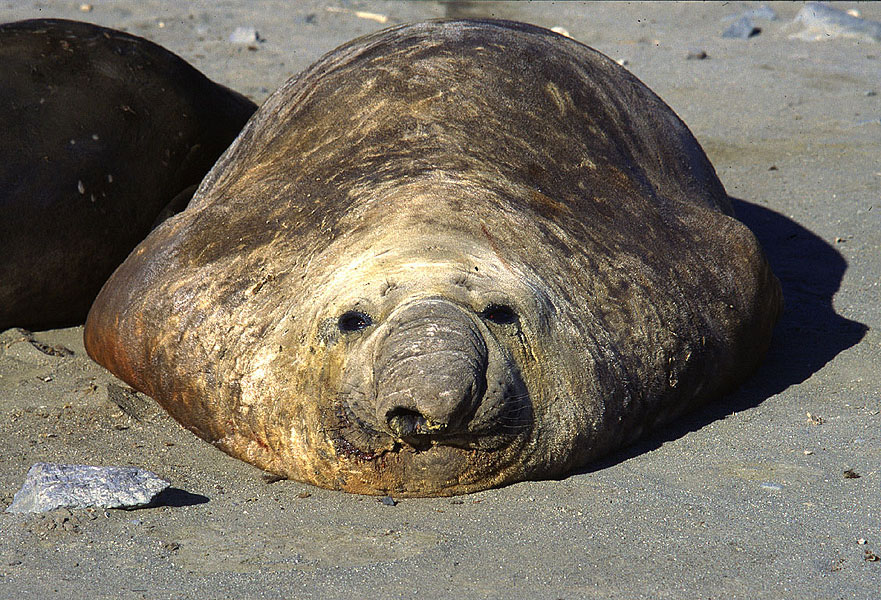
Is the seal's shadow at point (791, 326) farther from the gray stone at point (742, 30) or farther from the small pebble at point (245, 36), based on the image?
the small pebble at point (245, 36)

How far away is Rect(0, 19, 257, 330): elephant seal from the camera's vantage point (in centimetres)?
530

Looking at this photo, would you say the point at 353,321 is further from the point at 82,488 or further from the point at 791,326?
the point at 791,326

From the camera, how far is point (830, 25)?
10656 millimetres

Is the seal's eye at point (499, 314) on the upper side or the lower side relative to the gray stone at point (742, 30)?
upper

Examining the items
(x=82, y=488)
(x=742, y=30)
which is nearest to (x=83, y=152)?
(x=82, y=488)

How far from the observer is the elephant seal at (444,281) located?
343cm

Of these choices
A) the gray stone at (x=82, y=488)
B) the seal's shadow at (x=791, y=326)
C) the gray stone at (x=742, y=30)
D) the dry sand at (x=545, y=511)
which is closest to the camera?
the dry sand at (x=545, y=511)

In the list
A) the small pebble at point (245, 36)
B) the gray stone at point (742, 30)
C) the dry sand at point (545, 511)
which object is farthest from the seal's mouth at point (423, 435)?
the gray stone at point (742, 30)

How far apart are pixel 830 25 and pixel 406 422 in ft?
28.3

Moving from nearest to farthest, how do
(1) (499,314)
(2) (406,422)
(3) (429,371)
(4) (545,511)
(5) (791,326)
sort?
(3) (429,371), (2) (406,422), (4) (545,511), (1) (499,314), (5) (791,326)

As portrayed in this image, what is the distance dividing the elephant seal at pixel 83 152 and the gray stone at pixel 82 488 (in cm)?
205

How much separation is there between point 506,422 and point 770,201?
163 inches

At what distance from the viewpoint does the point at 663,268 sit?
4.21 m

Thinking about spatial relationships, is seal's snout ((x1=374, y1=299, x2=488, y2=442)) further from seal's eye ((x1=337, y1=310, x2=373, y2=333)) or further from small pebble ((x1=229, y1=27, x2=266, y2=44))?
small pebble ((x1=229, y1=27, x2=266, y2=44))
